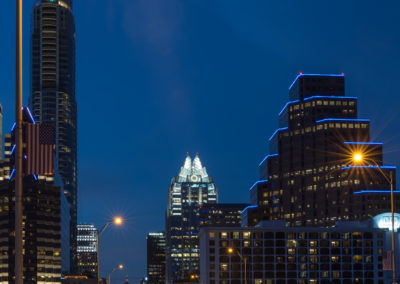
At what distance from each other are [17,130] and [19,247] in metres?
3.94

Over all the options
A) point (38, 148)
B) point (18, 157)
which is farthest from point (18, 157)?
point (38, 148)

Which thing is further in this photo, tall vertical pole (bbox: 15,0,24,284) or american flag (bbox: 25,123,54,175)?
american flag (bbox: 25,123,54,175)

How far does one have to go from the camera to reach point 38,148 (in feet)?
88.7

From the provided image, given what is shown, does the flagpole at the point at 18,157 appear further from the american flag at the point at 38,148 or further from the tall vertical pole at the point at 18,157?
the american flag at the point at 38,148

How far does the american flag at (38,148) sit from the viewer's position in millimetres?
26969

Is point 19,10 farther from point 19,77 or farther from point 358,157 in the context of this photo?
point 358,157

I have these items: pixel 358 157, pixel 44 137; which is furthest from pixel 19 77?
pixel 358 157

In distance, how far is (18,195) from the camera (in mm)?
25219

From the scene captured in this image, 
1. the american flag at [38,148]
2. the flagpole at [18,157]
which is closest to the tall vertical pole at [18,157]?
the flagpole at [18,157]

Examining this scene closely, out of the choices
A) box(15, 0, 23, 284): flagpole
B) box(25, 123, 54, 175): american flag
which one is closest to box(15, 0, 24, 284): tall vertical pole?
box(15, 0, 23, 284): flagpole

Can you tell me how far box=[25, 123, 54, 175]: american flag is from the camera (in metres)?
27.0

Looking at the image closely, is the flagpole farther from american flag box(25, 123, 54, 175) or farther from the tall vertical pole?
american flag box(25, 123, 54, 175)

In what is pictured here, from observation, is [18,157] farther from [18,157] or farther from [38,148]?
[38,148]

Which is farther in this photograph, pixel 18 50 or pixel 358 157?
pixel 358 157
